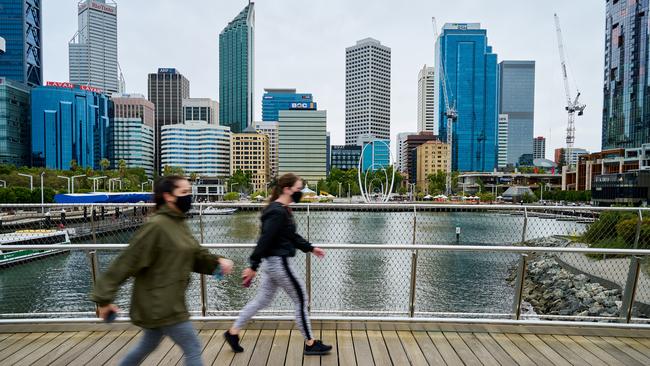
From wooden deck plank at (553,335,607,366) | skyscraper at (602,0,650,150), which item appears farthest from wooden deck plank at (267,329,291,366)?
skyscraper at (602,0,650,150)

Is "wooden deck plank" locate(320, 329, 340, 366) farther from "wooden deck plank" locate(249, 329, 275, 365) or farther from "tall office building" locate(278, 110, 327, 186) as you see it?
"tall office building" locate(278, 110, 327, 186)

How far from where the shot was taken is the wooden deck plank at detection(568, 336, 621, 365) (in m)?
3.70

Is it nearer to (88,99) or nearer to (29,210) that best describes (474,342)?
(29,210)

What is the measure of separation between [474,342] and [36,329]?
5105 mm

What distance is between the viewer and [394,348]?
3900 mm

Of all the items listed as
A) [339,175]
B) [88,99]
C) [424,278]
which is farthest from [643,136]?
[88,99]

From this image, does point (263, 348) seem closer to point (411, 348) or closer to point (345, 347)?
point (345, 347)

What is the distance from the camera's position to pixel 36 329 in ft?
14.2

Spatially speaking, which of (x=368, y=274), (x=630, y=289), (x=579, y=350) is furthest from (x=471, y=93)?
(x=579, y=350)

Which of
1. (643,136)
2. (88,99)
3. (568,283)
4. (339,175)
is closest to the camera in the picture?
(568,283)

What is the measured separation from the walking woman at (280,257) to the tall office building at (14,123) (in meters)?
130

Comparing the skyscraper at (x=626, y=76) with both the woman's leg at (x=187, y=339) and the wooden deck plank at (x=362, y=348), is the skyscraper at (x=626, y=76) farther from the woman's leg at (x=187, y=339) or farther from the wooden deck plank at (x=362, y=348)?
the woman's leg at (x=187, y=339)

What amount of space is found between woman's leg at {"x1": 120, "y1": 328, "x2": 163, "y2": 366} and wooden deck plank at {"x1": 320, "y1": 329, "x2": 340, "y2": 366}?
164 centimetres

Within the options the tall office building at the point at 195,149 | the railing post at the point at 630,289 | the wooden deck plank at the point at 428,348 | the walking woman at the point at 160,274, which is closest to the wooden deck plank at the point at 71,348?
the walking woman at the point at 160,274
